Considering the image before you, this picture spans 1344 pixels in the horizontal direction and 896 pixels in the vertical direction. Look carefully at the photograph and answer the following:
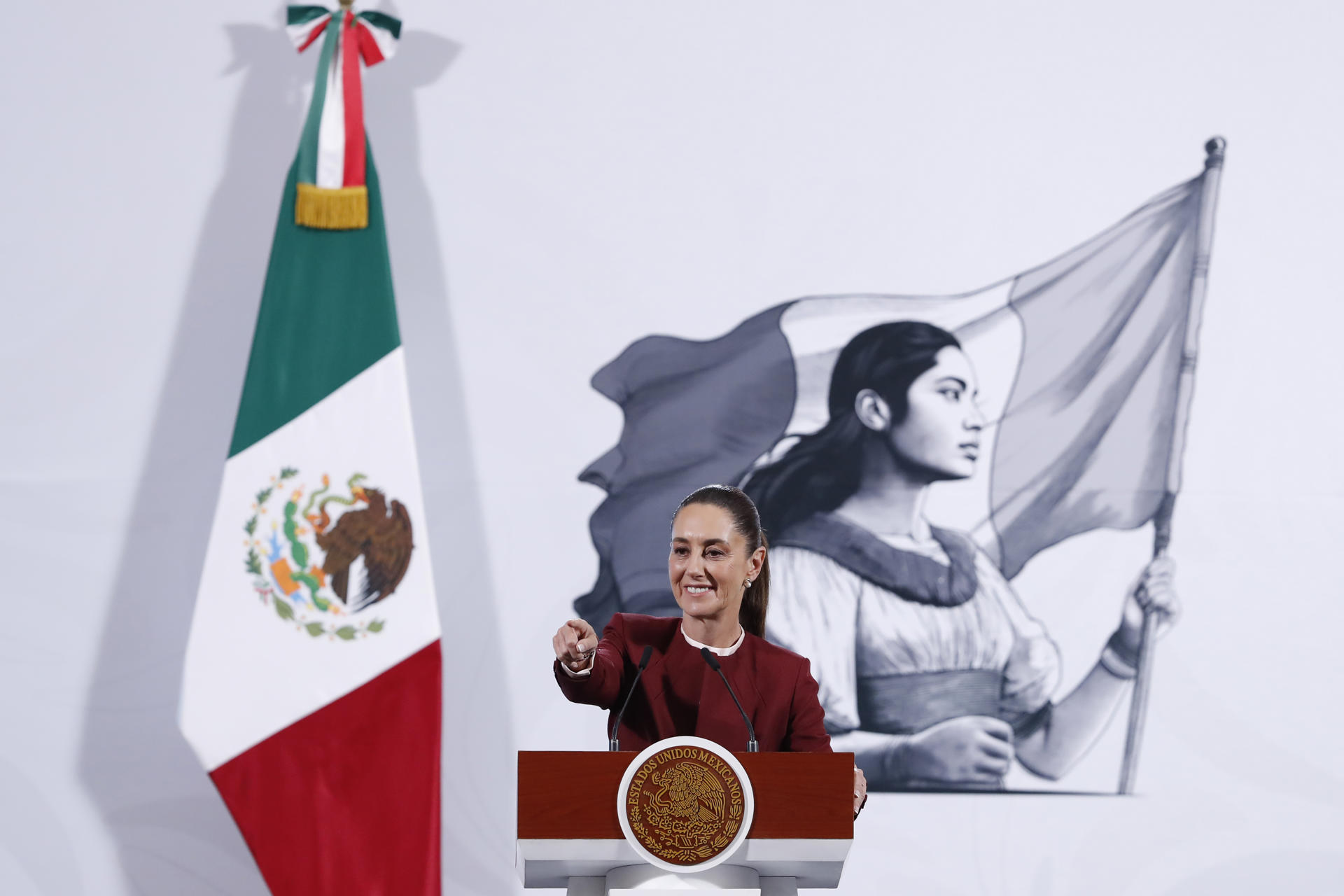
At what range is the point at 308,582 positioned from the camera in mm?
2904

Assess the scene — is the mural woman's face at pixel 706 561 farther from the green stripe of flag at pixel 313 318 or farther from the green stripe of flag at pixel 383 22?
the green stripe of flag at pixel 383 22

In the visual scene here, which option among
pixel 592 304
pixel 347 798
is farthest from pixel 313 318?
pixel 347 798

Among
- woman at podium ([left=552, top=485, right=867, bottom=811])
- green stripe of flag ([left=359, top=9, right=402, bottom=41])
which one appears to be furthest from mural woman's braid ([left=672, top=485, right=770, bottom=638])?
green stripe of flag ([left=359, top=9, right=402, bottom=41])

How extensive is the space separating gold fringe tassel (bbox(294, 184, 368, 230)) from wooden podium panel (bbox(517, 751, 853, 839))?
1.81 metres

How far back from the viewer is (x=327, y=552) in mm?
2920

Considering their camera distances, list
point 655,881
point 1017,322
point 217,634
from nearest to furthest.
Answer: point 655,881
point 217,634
point 1017,322

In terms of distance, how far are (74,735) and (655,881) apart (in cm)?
223

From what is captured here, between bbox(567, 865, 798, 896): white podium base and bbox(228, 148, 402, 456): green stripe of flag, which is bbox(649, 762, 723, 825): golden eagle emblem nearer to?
bbox(567, 865, 798, 896): white podium base

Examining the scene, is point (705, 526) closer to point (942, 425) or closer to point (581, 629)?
point (581, 629)

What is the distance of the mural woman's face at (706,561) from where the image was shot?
6.64 ft

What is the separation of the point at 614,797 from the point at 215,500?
204 cm

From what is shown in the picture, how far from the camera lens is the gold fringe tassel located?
2953 mm

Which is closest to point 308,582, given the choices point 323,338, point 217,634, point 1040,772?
point 217,634

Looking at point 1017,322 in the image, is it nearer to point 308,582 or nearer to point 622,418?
point 622,418
